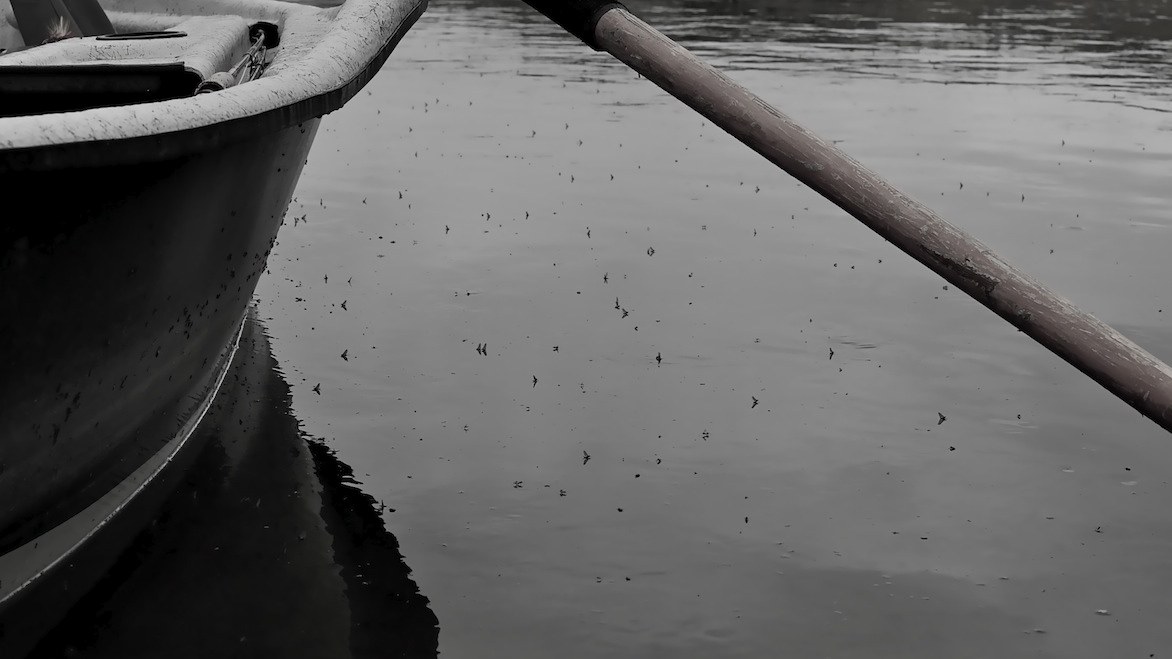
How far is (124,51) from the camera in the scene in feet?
19.2

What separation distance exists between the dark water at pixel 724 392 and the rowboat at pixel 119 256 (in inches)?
33.9

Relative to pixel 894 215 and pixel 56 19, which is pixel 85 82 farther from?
pixel 894 215

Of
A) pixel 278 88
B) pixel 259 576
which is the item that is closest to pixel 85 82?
pixel 278 88

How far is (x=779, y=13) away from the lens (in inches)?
1066

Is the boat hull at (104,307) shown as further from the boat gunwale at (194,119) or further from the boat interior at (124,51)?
the boat interior at (124,51)

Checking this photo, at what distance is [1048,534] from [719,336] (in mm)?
2608

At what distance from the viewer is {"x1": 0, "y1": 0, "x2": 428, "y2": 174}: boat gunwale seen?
10.1 feet

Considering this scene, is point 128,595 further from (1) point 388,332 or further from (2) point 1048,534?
(2) point 1048,534

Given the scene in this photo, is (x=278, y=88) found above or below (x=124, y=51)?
above

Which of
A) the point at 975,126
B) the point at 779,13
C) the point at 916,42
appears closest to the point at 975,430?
the point at 975,126

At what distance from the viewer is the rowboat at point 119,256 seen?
337cm

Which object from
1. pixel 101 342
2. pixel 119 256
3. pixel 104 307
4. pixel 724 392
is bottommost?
pixel 724 392

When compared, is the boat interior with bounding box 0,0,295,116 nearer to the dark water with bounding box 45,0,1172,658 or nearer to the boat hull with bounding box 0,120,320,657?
the boat hull with bounding box 0,120,320,657

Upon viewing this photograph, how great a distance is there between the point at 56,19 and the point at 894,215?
4.90 meters
